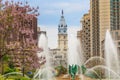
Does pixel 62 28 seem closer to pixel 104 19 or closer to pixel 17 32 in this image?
pixel 104 19

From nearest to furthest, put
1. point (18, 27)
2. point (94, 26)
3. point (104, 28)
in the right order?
1. point (18, 27)
2. point (104, 28)
3. point (94, 26)

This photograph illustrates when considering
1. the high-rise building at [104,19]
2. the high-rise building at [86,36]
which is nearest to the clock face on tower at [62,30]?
the high-rise building at [86,36]

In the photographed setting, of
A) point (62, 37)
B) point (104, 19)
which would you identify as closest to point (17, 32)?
point (104, 19)

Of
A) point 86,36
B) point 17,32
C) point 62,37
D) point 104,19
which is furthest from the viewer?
point 62,37

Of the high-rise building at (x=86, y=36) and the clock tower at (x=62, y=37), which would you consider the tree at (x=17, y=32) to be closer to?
the high-rise building at (x=86, y=36)

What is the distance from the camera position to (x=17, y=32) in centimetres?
1606

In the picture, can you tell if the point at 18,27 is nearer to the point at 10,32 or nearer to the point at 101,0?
the point at 10,32

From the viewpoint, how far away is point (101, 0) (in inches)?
3703

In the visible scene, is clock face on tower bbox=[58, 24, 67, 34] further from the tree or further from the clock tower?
the tree

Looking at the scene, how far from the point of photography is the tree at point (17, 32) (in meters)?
15.9

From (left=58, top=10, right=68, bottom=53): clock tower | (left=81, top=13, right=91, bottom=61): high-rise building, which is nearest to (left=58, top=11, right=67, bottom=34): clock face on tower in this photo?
(left=58, top=10, right=68, bottom=53): clock tower

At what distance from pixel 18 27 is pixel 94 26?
83.5 meters

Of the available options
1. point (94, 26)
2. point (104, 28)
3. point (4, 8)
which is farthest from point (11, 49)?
point (94, 26)

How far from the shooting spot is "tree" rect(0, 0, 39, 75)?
15.9 metres
